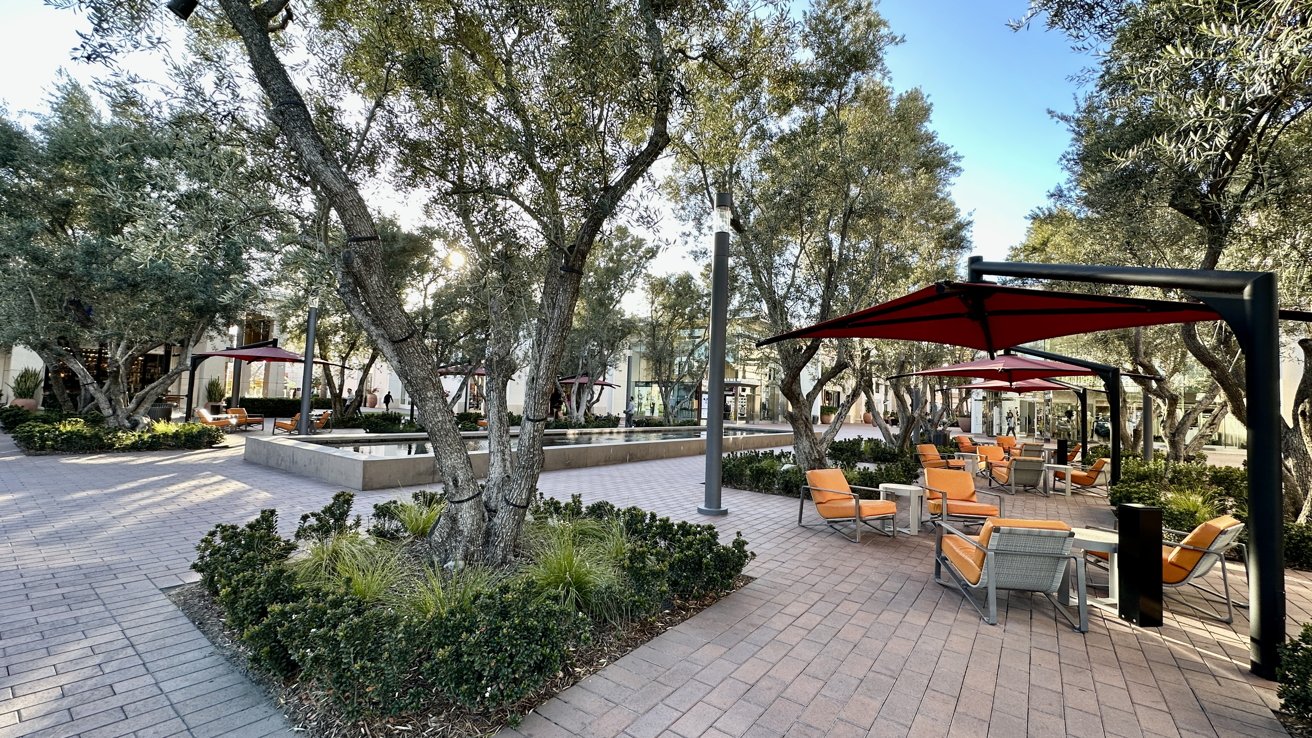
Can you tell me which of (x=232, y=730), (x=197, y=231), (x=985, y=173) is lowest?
(x=232, y=730)

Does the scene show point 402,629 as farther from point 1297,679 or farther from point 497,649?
point 1297,679

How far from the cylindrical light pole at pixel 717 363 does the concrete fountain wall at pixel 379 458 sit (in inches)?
140

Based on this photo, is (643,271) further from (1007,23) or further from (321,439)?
(1007,23)

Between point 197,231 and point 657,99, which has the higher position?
point 657,99

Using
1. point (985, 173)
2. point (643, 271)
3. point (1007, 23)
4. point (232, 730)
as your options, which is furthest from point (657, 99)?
point (643, 271)

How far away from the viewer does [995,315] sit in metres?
5.18

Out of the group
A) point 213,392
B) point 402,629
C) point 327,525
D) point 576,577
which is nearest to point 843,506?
point 576,577

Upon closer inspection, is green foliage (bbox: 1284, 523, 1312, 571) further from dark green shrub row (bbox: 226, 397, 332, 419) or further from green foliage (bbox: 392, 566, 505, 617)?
dark green shrub row (bbox: 226, 397, 332, 419)

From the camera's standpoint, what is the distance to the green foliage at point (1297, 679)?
265 cm

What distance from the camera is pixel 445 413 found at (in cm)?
437

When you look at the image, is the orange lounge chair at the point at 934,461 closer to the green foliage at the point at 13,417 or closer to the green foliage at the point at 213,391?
the green foliage at the point at 13,417

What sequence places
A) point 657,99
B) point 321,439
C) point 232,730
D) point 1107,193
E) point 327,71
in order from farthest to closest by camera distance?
point 321,439, point 1107,193, point 327,71, point 657,99, point 232,730

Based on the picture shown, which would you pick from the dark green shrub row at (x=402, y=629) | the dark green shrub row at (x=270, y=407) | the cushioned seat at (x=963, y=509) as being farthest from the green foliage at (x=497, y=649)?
the dark green shrub row at (x=270, y=407)

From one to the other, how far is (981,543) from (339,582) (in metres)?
4.68
